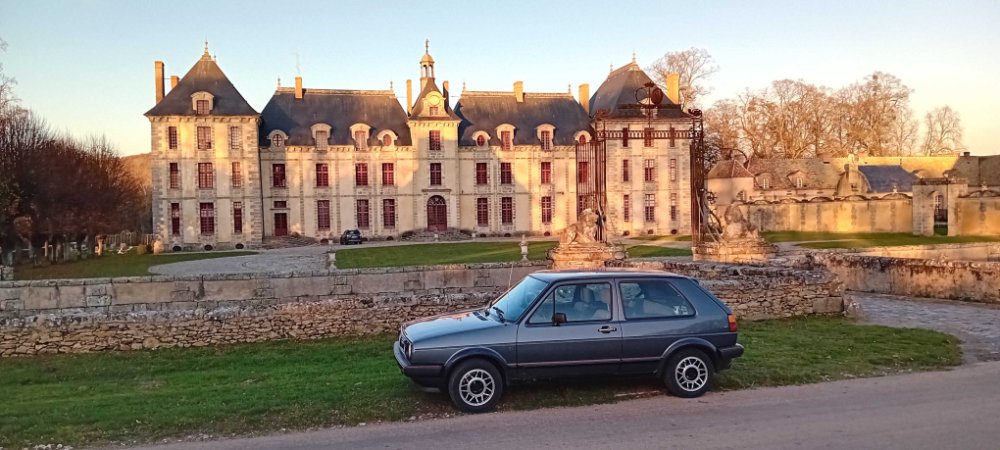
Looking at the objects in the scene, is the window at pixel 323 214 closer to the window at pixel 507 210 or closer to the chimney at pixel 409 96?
the chimney at pixel 409 96

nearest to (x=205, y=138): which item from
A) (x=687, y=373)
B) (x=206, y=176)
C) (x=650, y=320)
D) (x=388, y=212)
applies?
(x=206, y=176)

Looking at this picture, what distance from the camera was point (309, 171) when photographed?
46938mm

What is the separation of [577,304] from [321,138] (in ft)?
140

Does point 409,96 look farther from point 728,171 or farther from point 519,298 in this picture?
point 519,298

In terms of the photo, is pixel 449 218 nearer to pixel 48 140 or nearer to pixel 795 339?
pixel 48 140

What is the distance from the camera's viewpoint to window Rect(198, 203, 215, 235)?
44719 millimetres

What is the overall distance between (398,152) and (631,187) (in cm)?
1720

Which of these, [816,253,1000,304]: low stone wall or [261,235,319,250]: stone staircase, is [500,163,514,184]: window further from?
[816,253,1000,304]: low stone wall

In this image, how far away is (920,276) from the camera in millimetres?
16047

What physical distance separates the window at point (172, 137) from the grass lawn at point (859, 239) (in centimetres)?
3707

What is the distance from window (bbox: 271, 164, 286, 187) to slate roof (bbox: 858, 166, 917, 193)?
45.0 meters

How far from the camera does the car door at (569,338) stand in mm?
7031

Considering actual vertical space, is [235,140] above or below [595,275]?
above

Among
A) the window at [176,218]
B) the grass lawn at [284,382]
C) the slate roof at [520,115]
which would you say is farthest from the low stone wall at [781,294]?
the window at [176,218]
